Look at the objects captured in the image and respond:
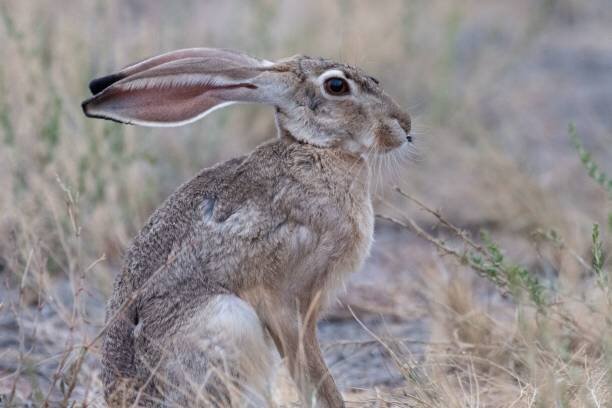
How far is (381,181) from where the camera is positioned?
4.71 metres

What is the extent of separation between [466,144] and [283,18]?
8.20 feet

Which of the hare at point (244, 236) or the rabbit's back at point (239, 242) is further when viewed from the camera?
the rabbit's back at point (239, 242)

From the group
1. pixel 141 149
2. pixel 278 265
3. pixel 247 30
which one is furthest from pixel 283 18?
pixel 278 265

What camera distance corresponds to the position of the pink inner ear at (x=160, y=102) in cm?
402

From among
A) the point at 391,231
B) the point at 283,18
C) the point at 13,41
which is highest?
the point at 13,41

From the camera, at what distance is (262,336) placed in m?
3.88

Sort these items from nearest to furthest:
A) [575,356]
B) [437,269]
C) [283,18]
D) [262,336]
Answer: [262,336]
[575,356]
[437,269]
[283,18]

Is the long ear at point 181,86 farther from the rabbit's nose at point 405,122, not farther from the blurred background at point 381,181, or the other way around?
the rabbit's nose at point 405,122

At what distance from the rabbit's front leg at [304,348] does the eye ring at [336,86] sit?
0.86m

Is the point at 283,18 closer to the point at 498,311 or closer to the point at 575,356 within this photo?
the point at 498,311

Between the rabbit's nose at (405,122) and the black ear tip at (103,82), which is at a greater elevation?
the black ear tip at (103,82)

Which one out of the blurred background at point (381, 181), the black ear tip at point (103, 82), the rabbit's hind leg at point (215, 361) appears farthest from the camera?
the blurred background at point (381, 181)

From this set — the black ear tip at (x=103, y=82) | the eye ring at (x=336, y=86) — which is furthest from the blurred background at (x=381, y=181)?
the eye ring at (x=336, y=86)

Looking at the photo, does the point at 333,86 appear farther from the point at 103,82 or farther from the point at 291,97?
the point at 103,82
